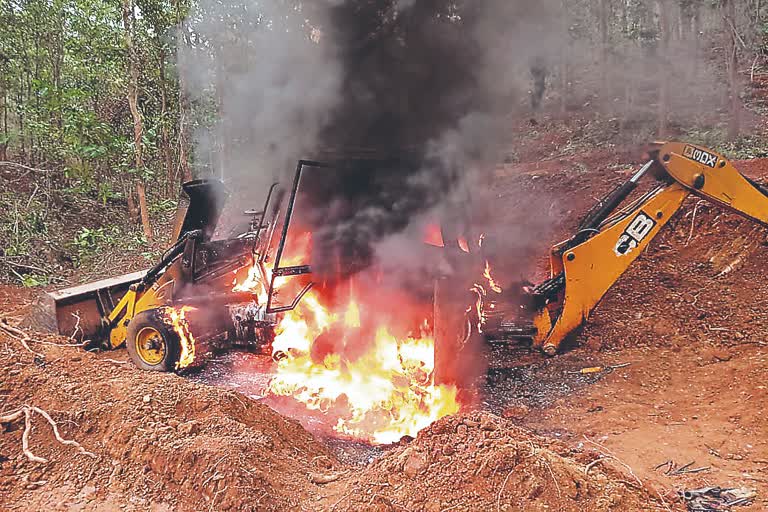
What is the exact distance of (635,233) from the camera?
20.1ft

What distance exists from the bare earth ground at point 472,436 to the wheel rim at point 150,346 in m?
0.65

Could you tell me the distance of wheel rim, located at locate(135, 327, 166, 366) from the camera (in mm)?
6625

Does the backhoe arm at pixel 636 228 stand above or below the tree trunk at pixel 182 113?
below

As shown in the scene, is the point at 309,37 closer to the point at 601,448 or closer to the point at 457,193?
the point at 457,193

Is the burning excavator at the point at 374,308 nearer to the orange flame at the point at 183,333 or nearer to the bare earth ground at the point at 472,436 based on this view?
the orange flame at the point at 183,333

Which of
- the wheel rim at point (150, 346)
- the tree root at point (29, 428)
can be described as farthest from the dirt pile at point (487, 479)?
the wheel rim at point (150, 346)

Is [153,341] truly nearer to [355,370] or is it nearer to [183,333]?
[183,333]

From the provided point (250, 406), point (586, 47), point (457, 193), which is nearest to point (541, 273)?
point (457, 193)

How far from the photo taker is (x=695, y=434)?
457 cm

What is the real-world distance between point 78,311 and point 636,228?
22.6ft

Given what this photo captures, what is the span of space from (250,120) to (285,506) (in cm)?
490

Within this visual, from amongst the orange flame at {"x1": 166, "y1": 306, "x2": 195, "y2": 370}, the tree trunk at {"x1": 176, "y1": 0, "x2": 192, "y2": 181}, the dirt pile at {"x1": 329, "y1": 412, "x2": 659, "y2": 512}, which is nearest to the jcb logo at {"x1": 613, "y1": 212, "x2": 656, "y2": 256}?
the dirt pile at {"x1": 329, "y1": 412, "x2": 659, "y2": 512}

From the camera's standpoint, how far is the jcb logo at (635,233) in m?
6.14

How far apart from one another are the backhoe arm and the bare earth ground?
0.63 meters
